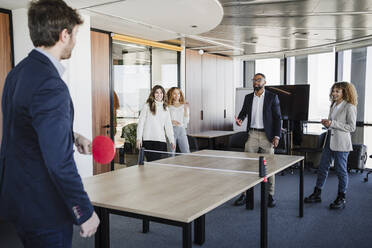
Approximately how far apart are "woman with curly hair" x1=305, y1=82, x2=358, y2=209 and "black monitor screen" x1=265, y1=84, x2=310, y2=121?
9.06 feet

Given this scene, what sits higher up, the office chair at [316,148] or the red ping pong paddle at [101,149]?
the red ping pong paddle at [101,149]

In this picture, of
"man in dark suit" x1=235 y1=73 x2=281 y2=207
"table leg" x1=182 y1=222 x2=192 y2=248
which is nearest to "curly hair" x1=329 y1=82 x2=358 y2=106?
"man in dark suit" x1=235 y1=73 x2=281 y2=207

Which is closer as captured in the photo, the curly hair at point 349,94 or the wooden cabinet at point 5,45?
the wooden cabinet at point 5,45

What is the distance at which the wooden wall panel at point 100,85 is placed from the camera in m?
6.12

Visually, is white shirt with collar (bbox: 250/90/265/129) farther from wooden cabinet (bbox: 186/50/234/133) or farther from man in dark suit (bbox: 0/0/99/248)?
man in dark suit (bbox: 0/0/99/248)

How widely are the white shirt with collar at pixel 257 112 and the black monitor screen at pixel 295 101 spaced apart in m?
3.13

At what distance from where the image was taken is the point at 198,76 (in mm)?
9023

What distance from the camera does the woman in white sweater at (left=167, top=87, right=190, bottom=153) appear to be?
6613mm

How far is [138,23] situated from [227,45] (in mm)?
3292

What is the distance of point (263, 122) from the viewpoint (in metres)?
5.02

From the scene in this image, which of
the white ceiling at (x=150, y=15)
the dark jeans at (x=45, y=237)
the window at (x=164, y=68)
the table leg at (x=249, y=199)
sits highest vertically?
the white ceiling at (x=150, y=15)

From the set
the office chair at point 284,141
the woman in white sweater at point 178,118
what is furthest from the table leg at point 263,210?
the office chair at point 284,141

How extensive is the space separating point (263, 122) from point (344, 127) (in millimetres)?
1109

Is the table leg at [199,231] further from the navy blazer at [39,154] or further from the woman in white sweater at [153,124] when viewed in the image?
the navy blazer at [39,154]
